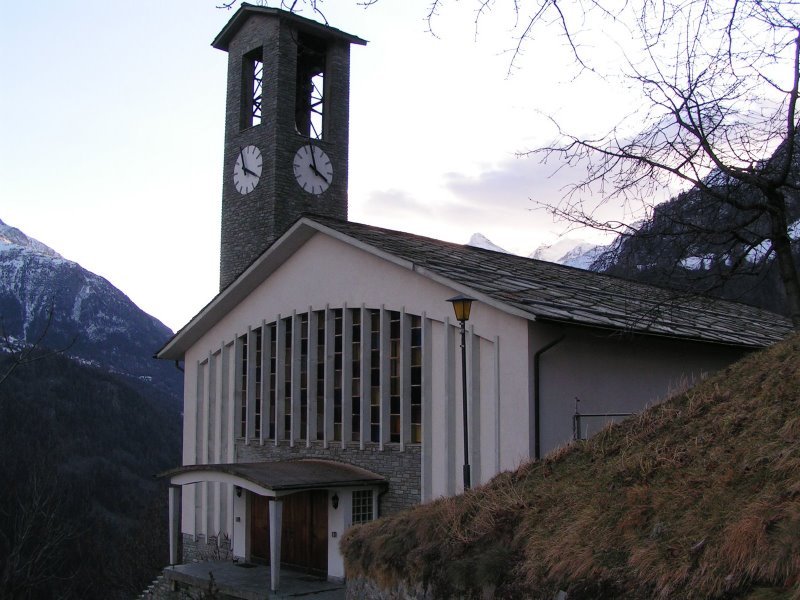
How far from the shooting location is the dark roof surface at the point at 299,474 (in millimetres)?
15930

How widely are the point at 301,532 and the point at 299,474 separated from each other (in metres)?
1.93

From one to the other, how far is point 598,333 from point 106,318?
642 ft

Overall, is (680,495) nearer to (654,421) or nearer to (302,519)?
(654,421)

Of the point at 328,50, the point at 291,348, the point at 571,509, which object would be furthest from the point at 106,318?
the point at 571,509

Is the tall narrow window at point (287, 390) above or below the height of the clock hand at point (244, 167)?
below

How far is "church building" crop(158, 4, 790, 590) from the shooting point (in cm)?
1489

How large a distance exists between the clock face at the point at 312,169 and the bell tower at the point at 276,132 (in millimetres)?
37

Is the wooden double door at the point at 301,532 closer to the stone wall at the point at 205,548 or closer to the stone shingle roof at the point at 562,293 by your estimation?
the stone wall at the point at 205,548

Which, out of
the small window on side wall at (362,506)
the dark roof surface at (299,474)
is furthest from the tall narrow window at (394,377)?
the small window on side wall at (362,506)

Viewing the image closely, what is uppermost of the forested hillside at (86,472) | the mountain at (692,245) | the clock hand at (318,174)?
the clock hand at (318,174)

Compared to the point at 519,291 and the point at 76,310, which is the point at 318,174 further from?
the point at 76,310

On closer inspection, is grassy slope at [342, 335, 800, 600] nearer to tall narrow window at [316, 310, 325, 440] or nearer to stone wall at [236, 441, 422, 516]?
stone wall at [236, 441, 422, 516]

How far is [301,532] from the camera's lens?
1786cm

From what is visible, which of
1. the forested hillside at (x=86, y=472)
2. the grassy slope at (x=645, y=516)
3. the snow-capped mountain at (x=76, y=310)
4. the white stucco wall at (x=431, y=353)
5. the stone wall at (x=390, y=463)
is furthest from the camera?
the snow-capped mountain at (x=76, y=310)
